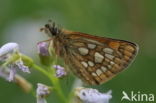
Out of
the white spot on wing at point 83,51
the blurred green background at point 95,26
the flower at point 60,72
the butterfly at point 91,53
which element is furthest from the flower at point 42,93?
the blurred green background at point 95,26

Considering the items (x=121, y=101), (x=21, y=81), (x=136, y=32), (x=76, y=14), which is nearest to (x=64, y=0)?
(x=76, y=14)

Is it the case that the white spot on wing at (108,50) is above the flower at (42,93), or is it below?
above

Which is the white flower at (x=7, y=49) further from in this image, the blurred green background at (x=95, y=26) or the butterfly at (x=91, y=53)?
the blurred green background at (x=95, y=26)

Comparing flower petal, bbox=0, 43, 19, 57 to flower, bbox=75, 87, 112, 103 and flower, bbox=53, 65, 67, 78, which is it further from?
flower, bbox=75, 87, 112, 103

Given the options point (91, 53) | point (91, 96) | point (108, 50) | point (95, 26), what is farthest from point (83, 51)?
point (95, 26)

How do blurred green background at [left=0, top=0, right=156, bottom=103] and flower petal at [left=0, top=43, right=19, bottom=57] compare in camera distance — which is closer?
flower petal at [left=0, top=43, right=19, bottom=57]

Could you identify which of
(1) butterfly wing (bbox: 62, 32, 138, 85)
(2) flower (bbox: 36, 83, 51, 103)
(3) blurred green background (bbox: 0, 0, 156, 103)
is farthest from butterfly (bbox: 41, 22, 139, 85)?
(3) blurred green background (bbox: 0, 0, 156, 103)

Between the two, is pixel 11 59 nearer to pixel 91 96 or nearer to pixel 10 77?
pixel 10 77
